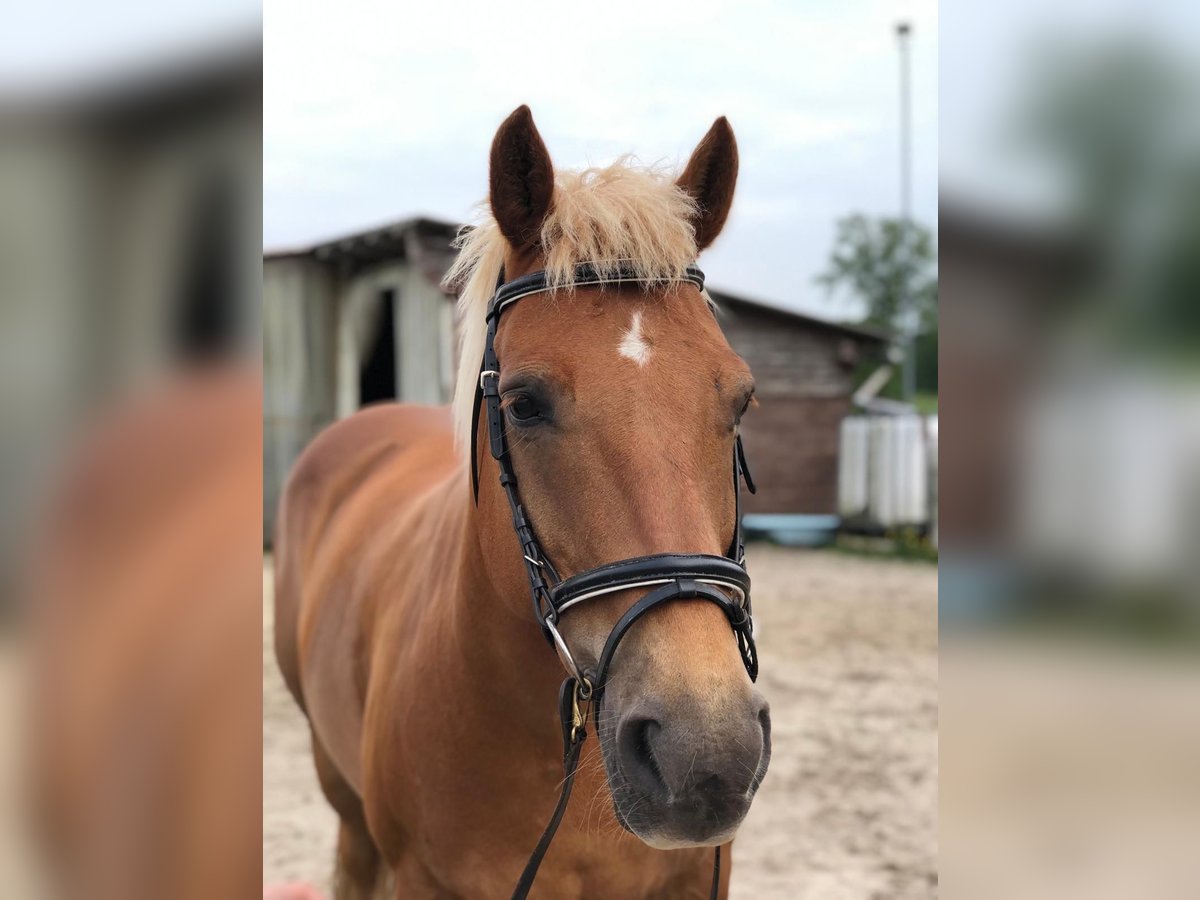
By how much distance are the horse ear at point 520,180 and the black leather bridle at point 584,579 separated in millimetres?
128

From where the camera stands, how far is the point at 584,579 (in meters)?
1.40

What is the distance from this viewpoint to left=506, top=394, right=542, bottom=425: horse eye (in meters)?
1.52

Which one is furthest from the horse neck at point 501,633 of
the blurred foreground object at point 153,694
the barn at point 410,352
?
the barn at point 410,352

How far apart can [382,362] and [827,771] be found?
31.8 ft

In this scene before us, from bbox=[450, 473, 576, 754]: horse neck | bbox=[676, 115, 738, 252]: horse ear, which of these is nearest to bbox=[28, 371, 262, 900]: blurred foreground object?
bbox=[450, 473, 576, 754]: horse neck

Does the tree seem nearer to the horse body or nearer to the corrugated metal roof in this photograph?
the corrugated metal roof

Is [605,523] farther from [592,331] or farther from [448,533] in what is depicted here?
[448,533]

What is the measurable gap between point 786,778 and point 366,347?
368 inches

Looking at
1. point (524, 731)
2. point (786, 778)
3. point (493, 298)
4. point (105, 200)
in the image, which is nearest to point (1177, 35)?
point (105, 200)

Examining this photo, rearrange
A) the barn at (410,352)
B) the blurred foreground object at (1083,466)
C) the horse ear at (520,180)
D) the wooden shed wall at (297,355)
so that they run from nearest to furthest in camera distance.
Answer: the blurred foreground object at (1083,466) < the horse ear at (520,180) < the barn at (410,352) < the wooden shed wall at (297,355)

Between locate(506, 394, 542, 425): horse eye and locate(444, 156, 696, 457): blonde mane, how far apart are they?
0.75 ft

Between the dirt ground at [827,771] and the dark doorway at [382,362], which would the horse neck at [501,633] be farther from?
the dark doorway at [382,362]

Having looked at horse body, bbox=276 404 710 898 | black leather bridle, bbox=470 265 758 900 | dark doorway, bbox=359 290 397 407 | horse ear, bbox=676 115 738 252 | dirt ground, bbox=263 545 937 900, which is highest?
dark doorway, bbox=359 290 397 407

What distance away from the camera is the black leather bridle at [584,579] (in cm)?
134
